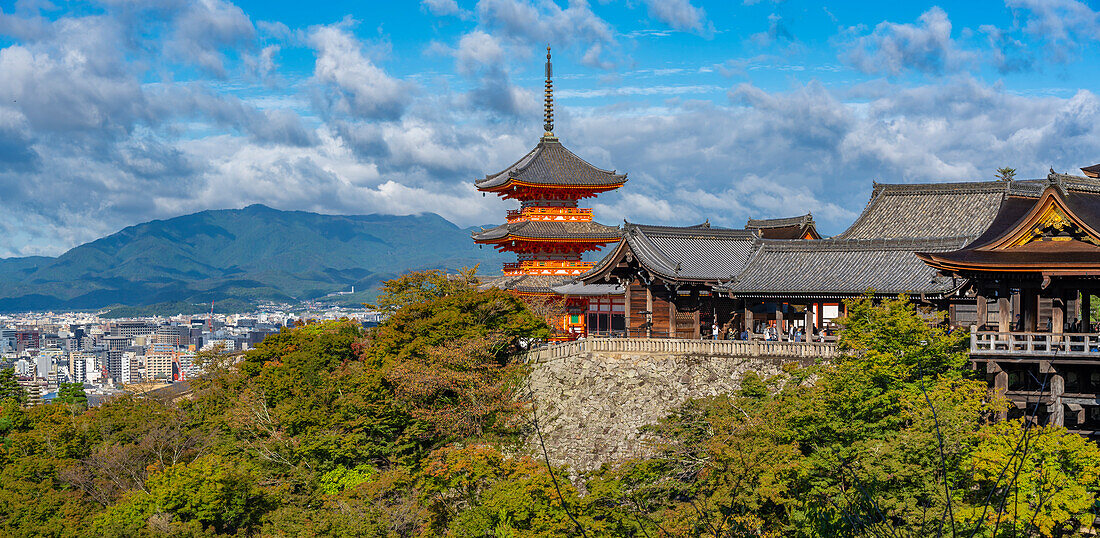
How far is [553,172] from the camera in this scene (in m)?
53.8

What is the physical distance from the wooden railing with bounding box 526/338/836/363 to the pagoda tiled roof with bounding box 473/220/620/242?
1492 cm

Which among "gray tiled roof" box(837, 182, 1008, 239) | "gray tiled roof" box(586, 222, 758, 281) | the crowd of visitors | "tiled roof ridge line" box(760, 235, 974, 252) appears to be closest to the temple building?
"tiled roof ridge line" box(760, 235, 974, 252)

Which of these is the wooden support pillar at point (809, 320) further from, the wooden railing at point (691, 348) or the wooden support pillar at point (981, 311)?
the wooden support pillar at point (981, 311)

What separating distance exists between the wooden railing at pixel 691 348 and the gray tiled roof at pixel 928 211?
10240mm

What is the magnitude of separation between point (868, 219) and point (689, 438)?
62.5 ft

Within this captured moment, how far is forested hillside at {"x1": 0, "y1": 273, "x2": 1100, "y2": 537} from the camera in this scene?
2148 centimetres

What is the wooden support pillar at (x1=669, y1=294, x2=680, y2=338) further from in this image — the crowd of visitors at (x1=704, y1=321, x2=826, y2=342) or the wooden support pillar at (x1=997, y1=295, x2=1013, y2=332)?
the wooden support pillar at (x1=997, y1=295, x2=1013, y2=332)

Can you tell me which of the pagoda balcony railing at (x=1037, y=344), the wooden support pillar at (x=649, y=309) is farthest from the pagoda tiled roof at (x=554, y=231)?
the pagoda balcony railing at (x=1037, y=344)

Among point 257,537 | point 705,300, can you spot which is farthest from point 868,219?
point 257,537

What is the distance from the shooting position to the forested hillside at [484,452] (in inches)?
846

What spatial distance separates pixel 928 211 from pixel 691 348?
550 inches

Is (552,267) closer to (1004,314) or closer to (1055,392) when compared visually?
(1004,314)

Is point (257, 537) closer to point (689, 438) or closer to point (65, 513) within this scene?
point (65, 513)

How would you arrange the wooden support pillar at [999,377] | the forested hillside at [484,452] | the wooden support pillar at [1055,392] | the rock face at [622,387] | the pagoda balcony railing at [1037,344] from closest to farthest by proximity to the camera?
the forested hillside at [484,452], the pagoda balcony railing at [1037,344], the wooden support pillar at [1055,392], the wooden support pillar at [999,377], the rock face at [622,387]
